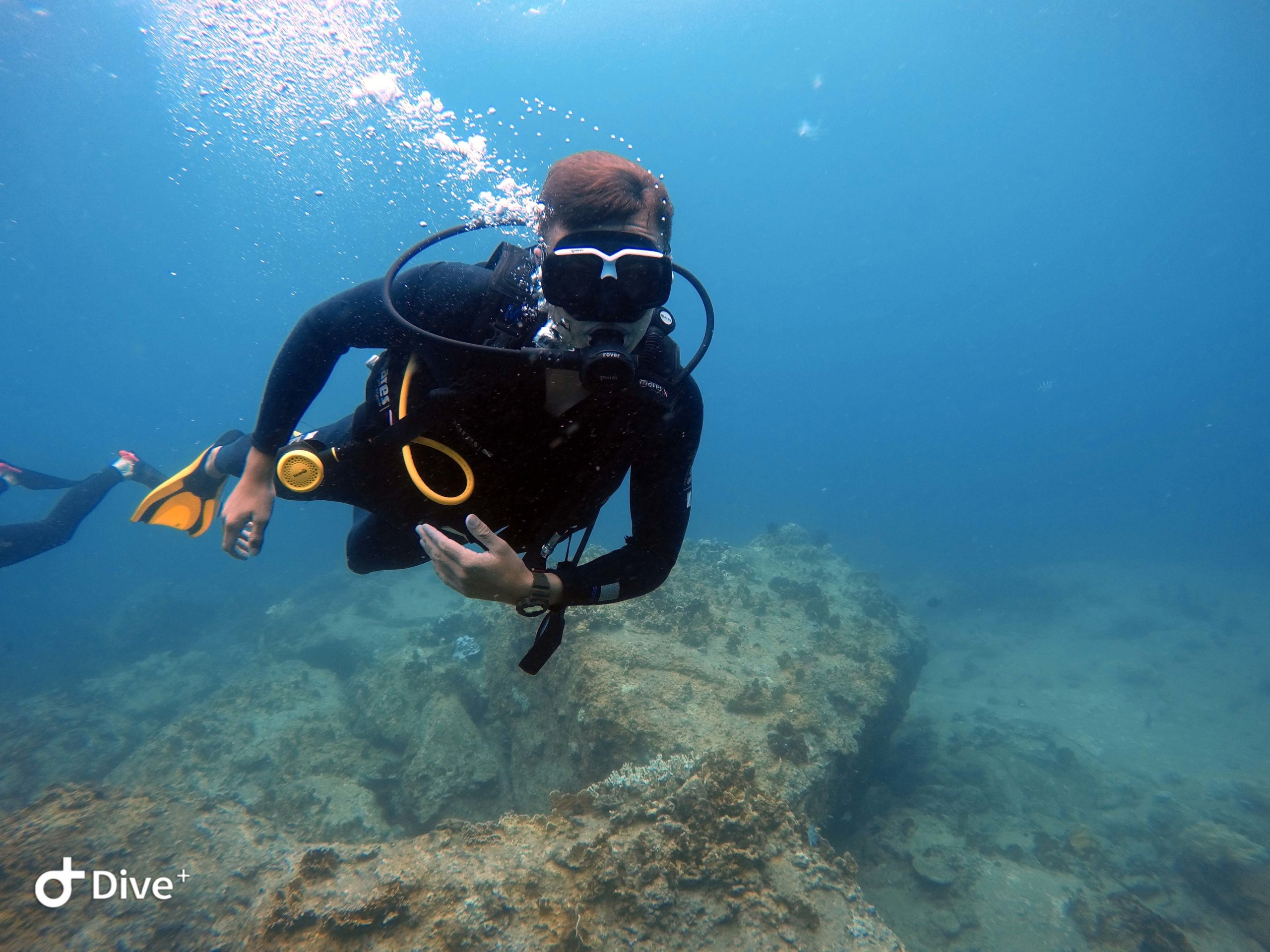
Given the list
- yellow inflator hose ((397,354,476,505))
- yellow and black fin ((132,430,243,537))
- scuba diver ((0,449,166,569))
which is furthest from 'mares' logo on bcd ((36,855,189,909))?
scuba diver ((0,449,166,569))

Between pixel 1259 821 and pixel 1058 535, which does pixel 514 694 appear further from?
pixel 1058 535

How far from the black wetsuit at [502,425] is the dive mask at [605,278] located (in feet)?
0.88

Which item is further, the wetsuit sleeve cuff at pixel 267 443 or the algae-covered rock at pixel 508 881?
the algae-covered rock at pixel 508 881

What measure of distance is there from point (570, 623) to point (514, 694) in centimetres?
131

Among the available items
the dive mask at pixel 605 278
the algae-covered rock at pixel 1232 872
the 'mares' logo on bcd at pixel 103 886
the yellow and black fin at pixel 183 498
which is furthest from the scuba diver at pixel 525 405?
the algae-covered rock at pixel 1232 872

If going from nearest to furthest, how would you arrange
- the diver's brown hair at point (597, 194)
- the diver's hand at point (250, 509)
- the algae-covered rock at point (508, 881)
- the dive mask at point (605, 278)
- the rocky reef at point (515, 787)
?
the dive mask at point (605, 278), the diver's brown hair at point (597, 194), the diver's hand at point (250, 509), the algae-covered rock at point (508, 881), the rocky reef at point (515, 787)

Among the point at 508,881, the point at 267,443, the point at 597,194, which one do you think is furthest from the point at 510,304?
the point at 508,881

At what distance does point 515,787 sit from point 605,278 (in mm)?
6748

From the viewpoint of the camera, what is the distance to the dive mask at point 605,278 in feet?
6.23

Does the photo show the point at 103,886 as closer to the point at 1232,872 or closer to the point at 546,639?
the point at 546,639

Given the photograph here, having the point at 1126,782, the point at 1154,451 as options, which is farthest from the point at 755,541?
the point at 1154,451

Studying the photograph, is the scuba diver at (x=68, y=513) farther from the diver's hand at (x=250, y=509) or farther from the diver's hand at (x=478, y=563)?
the diver's hand at (x=478, y=563)

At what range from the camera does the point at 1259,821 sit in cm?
1032

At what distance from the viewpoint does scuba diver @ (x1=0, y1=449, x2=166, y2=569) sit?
756 centimetres
